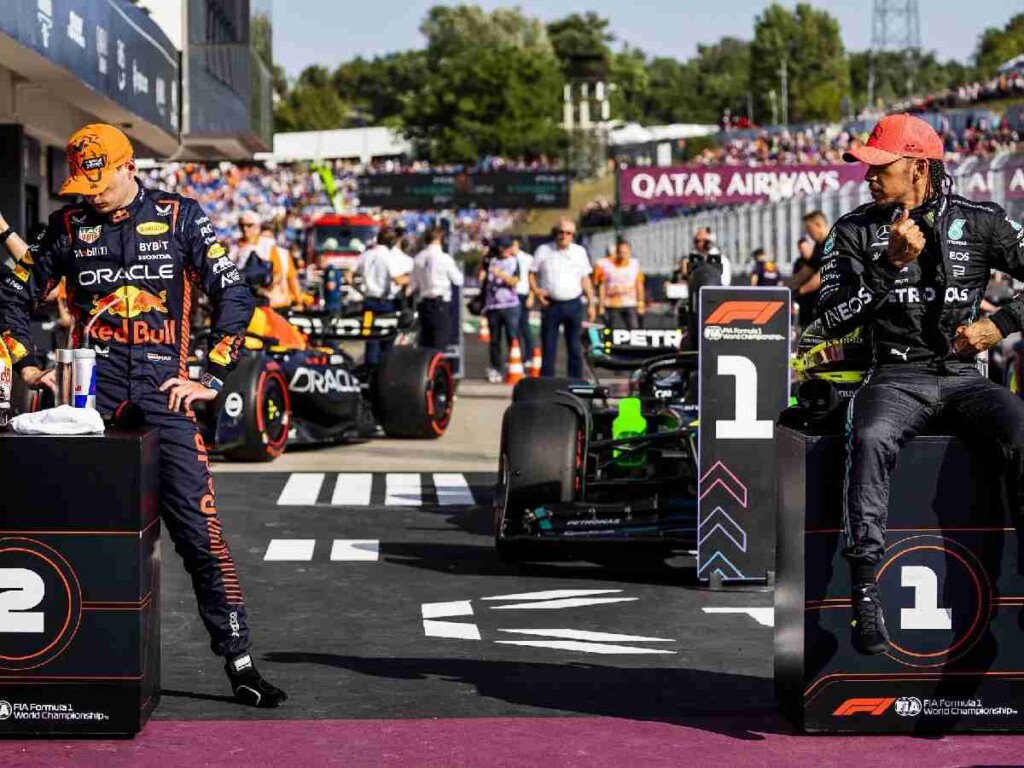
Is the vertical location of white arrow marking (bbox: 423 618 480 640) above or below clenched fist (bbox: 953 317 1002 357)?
below

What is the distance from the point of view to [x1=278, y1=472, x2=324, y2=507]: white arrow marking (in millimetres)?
12602

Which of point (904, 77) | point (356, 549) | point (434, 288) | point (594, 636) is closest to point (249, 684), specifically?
point (594, 636)

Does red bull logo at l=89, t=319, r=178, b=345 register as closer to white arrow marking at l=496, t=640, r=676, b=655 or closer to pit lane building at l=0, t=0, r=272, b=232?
white arrow marking at l=496, t=640, r=676, b=655

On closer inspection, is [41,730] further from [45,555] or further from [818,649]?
[818,649]

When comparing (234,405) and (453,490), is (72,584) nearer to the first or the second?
(453,490)

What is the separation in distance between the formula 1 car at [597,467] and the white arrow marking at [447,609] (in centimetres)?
93

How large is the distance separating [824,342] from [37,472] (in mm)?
2606

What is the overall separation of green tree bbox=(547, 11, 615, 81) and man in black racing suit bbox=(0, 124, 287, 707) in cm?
17000

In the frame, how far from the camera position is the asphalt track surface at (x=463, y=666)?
19.3 ft

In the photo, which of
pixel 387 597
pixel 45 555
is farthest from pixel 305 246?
pixel 45 555

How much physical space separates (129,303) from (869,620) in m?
2.56

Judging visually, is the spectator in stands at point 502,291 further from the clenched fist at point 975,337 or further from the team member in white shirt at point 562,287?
the clenched fist at point 975,337

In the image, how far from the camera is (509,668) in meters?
7.27

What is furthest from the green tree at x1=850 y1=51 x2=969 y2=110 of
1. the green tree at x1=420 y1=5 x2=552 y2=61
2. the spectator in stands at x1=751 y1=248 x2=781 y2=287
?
the spectator in stands at x1=751 y1=248 x2=781 y2=287
